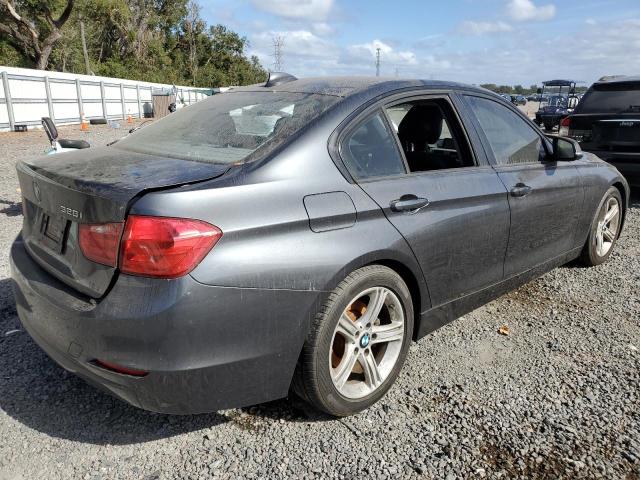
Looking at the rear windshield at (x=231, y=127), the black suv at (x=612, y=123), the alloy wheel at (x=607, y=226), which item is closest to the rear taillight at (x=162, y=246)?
the rear windshield at (x=231, y=127)

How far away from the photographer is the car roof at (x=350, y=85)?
284 centimetres

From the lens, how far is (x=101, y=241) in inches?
82.3

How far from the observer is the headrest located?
3.54 metres

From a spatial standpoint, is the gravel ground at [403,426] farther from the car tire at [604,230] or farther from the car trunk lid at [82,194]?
the car tire at [604,230]

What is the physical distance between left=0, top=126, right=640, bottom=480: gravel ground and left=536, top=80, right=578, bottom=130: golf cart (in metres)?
18.5

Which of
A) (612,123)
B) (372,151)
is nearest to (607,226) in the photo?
(612,123)

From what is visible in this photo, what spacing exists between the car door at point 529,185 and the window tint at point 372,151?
86cm

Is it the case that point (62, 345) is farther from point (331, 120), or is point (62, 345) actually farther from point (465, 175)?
point (465, 175)

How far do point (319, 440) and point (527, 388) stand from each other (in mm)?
1255

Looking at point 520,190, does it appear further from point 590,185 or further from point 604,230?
point 604,230

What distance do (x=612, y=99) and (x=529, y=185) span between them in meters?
5.24

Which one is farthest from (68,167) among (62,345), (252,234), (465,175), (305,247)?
(465,175)

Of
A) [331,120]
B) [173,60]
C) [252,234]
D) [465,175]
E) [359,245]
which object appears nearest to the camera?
[252,234]

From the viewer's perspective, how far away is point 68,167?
2457mm
